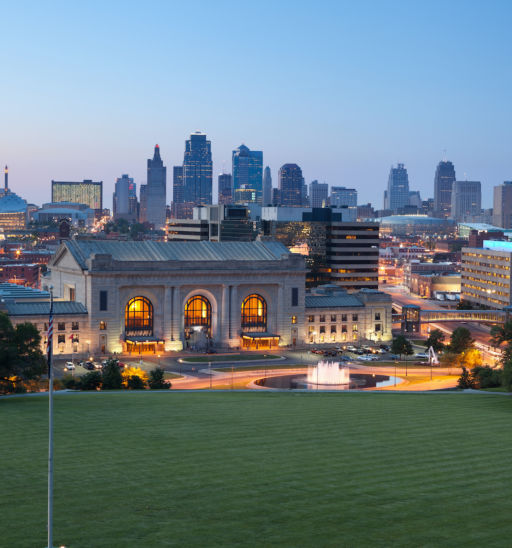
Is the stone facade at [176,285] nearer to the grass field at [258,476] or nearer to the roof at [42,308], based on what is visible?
the roof at [42,308]

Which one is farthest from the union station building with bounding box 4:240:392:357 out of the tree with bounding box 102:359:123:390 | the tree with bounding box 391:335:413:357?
the tree with bounding box 102:359:123:390

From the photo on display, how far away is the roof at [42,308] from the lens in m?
130

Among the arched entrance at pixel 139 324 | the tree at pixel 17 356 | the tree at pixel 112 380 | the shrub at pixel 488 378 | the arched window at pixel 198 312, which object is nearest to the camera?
the tree at pixel 17 356

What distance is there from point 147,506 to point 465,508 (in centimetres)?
1330

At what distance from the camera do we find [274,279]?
148m

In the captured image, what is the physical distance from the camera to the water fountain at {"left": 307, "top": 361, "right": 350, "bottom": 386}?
112m

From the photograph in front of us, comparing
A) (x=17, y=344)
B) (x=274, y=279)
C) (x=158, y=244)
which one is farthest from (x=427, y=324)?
(x=17, y=344)

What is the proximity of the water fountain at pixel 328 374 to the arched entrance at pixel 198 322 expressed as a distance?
77.3 feet

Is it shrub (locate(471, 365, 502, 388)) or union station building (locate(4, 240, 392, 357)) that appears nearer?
shrub (locate(471, 365, 502, 388))

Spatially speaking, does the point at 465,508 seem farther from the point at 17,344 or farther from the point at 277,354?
the point at 277,354

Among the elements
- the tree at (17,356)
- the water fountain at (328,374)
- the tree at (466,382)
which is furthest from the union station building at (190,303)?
the tree at (466,382)

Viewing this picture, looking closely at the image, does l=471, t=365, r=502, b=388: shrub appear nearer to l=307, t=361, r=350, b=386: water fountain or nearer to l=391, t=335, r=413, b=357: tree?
l=307, t=361, r=350, b=386: water fountain

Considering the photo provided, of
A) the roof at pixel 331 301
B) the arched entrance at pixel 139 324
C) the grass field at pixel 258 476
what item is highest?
the roof at pixel 331 301

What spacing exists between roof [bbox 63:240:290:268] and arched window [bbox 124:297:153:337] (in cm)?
684
